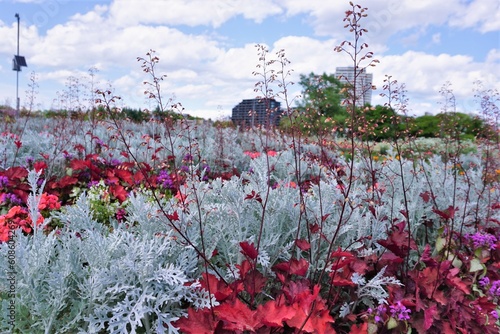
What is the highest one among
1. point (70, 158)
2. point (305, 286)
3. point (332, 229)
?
point (70, 158)

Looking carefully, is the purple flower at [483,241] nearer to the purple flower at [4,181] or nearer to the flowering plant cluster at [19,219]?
the flowering plant cluster at [19,219]

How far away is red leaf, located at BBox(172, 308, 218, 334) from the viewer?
1.65 meters

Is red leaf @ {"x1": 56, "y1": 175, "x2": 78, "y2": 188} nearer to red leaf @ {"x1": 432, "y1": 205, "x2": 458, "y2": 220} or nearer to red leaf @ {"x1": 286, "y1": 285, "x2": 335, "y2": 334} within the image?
red leaf @ {"x1": 286, "y1": 285, "x2": 335, "y2": 334}

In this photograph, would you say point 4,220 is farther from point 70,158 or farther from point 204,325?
point 70,158

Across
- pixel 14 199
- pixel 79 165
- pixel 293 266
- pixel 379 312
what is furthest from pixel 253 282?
pixel 79 165

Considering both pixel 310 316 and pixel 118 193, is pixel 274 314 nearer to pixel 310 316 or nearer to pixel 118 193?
pixel 310 316

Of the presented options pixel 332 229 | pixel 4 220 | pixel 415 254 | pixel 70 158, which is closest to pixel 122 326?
pixel 332 229

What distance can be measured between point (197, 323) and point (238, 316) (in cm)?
18

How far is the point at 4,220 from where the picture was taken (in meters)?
2.68

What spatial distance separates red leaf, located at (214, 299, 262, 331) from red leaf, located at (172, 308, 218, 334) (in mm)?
59

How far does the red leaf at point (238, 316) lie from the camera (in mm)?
1608

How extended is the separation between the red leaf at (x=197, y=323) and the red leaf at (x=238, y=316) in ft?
0.19

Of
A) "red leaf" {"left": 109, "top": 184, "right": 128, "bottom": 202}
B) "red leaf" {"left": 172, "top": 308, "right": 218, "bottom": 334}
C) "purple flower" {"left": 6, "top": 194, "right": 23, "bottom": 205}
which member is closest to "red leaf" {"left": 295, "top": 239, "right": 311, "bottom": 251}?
"red leaf" {"left": 172, "top": 308, "right": 218, "bottom": 334}

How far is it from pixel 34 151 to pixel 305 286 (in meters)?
3.97
